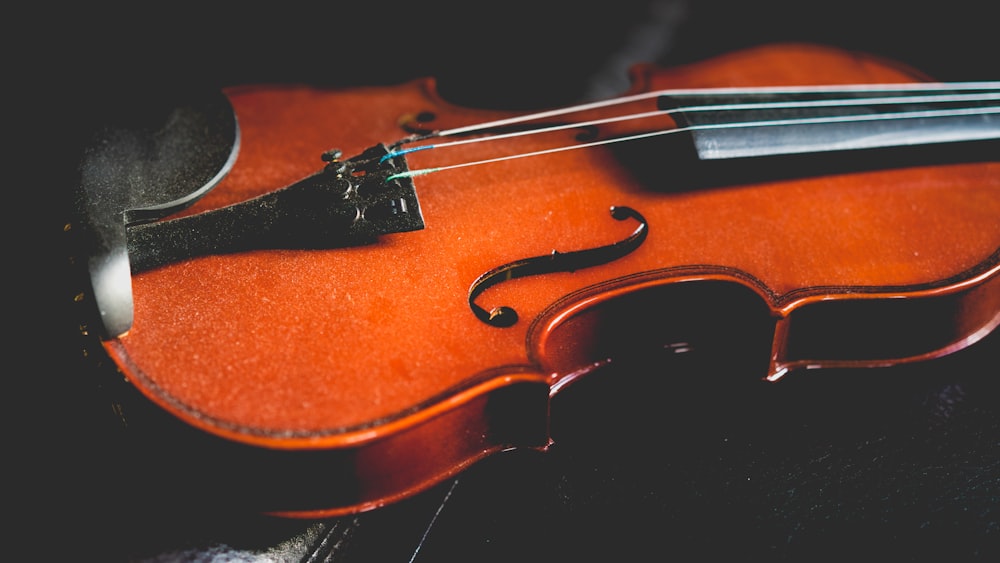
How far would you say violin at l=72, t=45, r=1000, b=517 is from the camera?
0.68 metres

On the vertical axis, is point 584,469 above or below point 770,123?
below

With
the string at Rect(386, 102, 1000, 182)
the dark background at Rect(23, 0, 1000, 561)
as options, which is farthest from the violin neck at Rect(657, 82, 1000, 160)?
the dark background at Rect(23, 0, 1000, 561)

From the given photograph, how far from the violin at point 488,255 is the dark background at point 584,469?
84 mm

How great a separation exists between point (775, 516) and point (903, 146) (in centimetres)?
60

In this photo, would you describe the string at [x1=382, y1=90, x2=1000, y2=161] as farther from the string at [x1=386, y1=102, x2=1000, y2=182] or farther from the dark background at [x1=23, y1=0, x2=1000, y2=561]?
the dark background at [x1=23, y1=0, x2=1000, y2=561]

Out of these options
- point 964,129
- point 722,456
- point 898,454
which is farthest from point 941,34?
point 722,456

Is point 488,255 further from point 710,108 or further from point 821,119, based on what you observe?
point 821,119

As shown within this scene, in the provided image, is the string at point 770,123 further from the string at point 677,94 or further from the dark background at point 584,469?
the dark background at point 584,469

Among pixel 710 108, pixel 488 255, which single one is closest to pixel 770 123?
pixel 710 108

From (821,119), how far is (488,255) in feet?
1.89

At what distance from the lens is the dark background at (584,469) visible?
790mm

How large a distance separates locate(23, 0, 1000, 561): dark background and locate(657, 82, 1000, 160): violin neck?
337mm

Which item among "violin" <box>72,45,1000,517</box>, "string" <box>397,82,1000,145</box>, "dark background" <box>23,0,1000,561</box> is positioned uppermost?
"string" <box>397,82,1000,145</box>

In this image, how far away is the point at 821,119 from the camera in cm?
101
